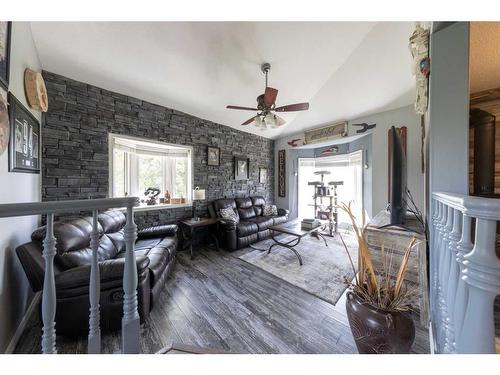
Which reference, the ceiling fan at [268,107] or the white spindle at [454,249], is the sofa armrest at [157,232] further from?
the white spindle at [454,249]

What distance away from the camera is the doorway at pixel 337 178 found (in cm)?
423

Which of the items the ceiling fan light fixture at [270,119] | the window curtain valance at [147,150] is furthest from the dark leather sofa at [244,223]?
the ceiling fan light fixture at [270,119]

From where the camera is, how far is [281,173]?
5.46 m

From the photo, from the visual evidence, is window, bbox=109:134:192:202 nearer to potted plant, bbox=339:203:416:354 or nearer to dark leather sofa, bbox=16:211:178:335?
dark leather sofa, bbox=16:211:178:335

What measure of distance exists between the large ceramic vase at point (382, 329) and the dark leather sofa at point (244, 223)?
240 cm

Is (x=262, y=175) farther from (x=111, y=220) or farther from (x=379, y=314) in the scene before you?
(x=379, y=314)

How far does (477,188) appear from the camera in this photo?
7.12 ft

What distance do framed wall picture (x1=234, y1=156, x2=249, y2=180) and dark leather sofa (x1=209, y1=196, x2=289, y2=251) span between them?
597 millimetres

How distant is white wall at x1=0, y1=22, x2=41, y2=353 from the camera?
129 centimetres

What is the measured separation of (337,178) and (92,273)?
5.08 meters

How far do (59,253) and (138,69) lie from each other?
2283 mm

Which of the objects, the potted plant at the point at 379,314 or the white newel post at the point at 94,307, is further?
the potted plant at the point at 379,314

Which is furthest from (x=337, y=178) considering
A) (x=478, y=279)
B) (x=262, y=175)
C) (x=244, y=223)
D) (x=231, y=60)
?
(x=478, y=279)

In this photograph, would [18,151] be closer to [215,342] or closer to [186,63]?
[186,63]
